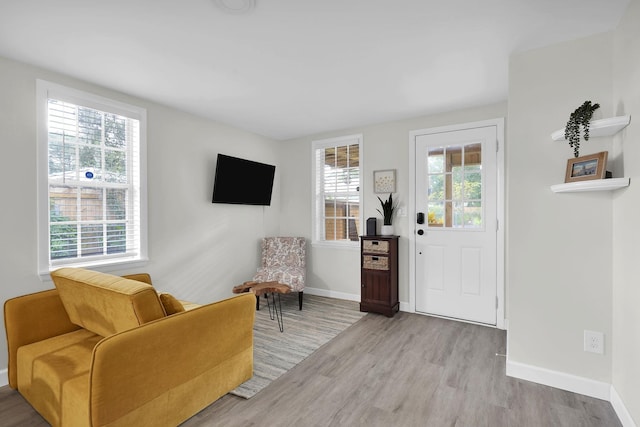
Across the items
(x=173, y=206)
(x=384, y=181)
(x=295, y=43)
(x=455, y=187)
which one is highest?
(x=295, y=43)

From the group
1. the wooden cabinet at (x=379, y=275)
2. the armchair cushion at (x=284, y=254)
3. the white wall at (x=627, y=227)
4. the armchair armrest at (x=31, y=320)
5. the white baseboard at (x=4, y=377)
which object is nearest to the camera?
the white wall at (x=627, y=227)

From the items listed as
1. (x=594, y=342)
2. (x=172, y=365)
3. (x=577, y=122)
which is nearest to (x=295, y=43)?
(x=577, y=122)

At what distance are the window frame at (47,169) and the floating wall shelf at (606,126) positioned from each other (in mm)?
3469

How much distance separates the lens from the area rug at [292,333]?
8.02 feet

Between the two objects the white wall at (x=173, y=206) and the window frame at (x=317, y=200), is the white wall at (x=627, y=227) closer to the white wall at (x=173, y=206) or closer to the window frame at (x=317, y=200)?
the window frame at (x=317, y=200)

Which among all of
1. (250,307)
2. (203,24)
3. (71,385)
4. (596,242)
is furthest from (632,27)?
(71,385)

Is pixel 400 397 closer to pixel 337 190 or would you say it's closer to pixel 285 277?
pixel 285 277

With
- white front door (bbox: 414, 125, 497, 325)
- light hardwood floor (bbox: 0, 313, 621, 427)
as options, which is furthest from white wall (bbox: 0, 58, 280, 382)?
white front door (bbox: 414, 125, 497, 325)

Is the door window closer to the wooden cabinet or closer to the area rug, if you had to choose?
the wooden cabinet

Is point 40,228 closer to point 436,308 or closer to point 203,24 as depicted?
point 203,24

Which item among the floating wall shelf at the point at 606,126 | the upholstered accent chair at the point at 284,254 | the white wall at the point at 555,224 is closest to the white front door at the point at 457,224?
the white wall at the point at 555,224

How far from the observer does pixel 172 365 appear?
1756 millimetres

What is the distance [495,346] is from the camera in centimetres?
290

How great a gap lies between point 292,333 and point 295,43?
258cm
